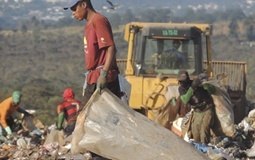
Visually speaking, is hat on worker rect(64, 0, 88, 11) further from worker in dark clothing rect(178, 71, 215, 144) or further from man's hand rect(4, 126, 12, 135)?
man's hand rect(4, 126, 12, 135)

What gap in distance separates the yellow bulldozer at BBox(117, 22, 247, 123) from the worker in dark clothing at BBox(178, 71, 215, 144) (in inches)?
90.7

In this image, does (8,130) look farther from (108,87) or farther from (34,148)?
(108,87)

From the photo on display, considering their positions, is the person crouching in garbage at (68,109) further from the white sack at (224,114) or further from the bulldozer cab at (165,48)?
the white sack at (224,114)

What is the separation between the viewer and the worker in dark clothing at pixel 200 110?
9.41 metres

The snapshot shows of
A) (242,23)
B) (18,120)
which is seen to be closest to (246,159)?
(18,120)

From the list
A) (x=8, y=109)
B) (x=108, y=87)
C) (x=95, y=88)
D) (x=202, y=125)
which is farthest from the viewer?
(x=8, y=109)

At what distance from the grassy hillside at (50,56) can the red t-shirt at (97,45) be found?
3083cm

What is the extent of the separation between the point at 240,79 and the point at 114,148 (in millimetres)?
7810

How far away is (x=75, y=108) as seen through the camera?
1098 centimetres

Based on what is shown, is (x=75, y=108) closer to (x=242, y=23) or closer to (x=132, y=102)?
(x=132, y=102)

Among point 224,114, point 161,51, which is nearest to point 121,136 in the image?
point 224,114

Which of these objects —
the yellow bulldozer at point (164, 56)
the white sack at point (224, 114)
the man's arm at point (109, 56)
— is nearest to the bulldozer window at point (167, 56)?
the yellow bulldozer at point (164, 56)

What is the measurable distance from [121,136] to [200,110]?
3.00 metres

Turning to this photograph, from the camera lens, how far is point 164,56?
12.6 m
